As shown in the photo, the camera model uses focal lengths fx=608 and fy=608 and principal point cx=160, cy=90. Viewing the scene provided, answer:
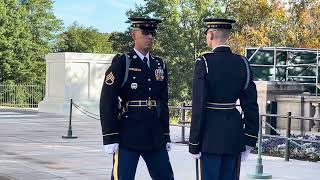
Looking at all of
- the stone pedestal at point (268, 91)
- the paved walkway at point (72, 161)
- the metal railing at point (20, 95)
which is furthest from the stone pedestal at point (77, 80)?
the stone pedestal at point (268, 91)

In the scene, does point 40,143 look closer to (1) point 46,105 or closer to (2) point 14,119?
(2) point 14,119

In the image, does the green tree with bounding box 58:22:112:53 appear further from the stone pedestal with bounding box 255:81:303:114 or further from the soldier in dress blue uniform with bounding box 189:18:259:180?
the soldier in dress blue uniform with bounding box 189:18:259:180

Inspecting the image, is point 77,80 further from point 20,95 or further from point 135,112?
point 135,112

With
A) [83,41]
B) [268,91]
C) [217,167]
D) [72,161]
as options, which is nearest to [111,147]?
[217,167]

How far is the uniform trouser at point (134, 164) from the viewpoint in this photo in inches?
211

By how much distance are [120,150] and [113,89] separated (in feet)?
1.81

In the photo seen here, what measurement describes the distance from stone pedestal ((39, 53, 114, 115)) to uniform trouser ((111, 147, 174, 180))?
1856 centimetres

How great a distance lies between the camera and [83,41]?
52.0 m

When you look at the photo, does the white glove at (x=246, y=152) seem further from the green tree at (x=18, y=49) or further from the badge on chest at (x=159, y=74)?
the green tree at (x=18, y=49)

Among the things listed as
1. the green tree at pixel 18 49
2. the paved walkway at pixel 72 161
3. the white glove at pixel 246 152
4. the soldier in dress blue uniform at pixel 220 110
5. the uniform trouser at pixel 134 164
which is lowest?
the paved walkway at pixel 72 161

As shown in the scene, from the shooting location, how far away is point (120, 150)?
5.39 m

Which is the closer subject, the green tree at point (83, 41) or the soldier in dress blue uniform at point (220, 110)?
the soldier in dress blue uniform at point (220, 110)

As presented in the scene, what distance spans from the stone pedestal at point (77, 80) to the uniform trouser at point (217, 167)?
1904cm

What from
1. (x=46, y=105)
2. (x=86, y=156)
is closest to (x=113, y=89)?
(x=86, y=156)
